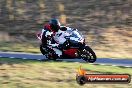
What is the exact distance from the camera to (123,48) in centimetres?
2614

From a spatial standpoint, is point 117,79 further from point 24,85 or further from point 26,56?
point 26,56

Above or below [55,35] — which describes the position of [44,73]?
below

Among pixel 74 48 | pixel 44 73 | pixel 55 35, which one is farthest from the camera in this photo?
pixel 44 73

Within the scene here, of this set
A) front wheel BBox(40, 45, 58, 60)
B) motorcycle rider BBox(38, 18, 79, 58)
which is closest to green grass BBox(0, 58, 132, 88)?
front wheel BBox(40, 45, 58, 60)

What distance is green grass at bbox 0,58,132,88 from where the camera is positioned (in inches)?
723

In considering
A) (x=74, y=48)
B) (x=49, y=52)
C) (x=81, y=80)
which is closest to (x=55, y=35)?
(x=49, y=52)

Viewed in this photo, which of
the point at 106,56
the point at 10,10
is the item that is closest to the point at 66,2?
the point at 10,10

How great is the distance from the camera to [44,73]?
19812mm

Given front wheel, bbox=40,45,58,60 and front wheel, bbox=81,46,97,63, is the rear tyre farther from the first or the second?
front wheel, bbox=40,45,58,60

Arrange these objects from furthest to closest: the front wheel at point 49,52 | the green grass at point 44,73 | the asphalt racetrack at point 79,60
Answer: the asphalt racetrack at point 79,60, the front wheel at point 49,52, the green grass at point 44,73

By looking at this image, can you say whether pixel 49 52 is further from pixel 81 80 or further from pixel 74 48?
pixel 81 80

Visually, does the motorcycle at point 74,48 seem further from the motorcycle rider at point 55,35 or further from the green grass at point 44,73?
the green grass at point 44,73

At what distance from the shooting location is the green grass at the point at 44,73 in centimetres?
1836

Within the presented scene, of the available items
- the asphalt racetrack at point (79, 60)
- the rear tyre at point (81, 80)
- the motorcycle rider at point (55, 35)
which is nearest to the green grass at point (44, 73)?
the rear tyre at point (81, 80)
